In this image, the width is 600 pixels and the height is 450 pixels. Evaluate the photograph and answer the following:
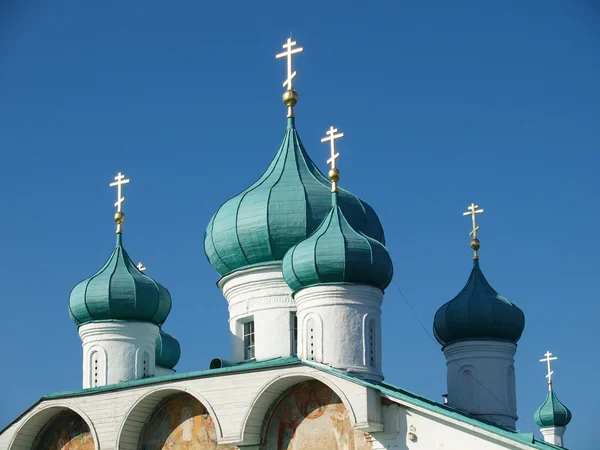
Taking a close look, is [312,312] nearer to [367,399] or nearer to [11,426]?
[367,399]

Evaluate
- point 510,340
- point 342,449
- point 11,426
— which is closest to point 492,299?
point 510,340

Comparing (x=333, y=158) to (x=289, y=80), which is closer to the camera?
(x=333, y=158)

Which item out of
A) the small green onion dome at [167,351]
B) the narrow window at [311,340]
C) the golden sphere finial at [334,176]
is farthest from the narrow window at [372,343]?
the small green onion dome at [167,351]

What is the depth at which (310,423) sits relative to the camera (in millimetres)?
18750

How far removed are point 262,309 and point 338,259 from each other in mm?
2675

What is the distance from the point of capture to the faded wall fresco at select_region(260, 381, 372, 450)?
18375 millimetres

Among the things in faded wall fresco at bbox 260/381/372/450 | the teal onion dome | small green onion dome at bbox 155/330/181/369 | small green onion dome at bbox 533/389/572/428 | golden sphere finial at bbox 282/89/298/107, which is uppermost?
golden sphere finial at bbox 282/89/298/107

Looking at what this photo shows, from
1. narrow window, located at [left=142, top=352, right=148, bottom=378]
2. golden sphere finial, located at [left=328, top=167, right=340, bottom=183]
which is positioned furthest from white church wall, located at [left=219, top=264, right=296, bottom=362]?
golden sphere finial, located at [left=328, top=167, right=340, bottom=183]

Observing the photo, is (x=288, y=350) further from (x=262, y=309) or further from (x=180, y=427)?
(x=180, y=427)

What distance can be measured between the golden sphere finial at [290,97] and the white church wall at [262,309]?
2933mm

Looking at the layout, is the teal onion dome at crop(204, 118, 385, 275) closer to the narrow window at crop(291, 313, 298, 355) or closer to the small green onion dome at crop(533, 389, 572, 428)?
the narrow window at crop(291, 313, 298, 355)

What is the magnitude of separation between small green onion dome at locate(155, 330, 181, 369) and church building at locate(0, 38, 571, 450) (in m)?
3.28

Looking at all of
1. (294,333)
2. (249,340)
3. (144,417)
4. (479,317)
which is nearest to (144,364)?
(249,340)

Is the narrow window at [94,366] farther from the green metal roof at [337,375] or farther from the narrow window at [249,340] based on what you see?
the narrow window at [249,340]
